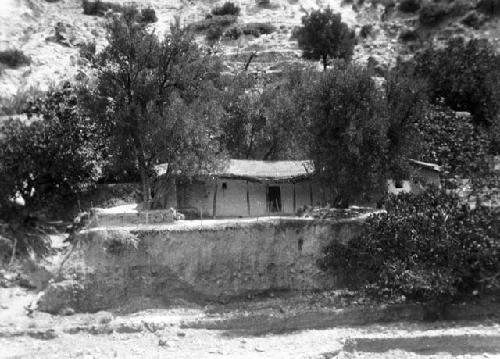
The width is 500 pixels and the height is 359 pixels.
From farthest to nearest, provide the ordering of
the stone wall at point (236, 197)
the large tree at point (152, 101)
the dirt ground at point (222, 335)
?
the stone wall at point (236, 197) → the large tree at point (152, 101) → the dirt ground at point (222, 335)

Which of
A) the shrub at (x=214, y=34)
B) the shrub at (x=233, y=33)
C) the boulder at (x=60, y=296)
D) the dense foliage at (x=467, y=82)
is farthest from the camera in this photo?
the shrub at (x=233, y=33)

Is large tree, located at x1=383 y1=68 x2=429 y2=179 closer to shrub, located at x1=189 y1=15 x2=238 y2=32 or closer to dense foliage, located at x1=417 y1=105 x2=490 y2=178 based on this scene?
dense foliage, located at x1=417 y1=105 x2=490 y2=178

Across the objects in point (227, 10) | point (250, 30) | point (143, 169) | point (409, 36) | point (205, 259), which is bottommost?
point (205, 259)

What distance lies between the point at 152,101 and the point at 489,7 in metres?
54.5

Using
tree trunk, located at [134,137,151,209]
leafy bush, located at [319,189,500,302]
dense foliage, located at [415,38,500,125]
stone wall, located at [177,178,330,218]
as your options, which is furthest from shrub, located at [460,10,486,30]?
tree trunk, located at [134,137,151,209]

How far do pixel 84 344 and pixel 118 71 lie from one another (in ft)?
51.8

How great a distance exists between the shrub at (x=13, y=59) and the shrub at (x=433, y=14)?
46.2 meters

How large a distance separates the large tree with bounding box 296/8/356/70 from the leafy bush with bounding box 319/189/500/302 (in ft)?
127

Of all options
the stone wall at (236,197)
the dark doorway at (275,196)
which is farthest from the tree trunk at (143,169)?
the dark doorway at (275,196)

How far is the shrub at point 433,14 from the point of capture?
2876 inches

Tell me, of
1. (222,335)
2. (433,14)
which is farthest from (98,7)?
(222,335)

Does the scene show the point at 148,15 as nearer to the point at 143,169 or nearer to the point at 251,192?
the point at 143,169

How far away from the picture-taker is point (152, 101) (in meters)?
32.0

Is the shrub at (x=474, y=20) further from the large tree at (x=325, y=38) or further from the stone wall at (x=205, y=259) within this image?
the stone wall at (x=205, y=259)
